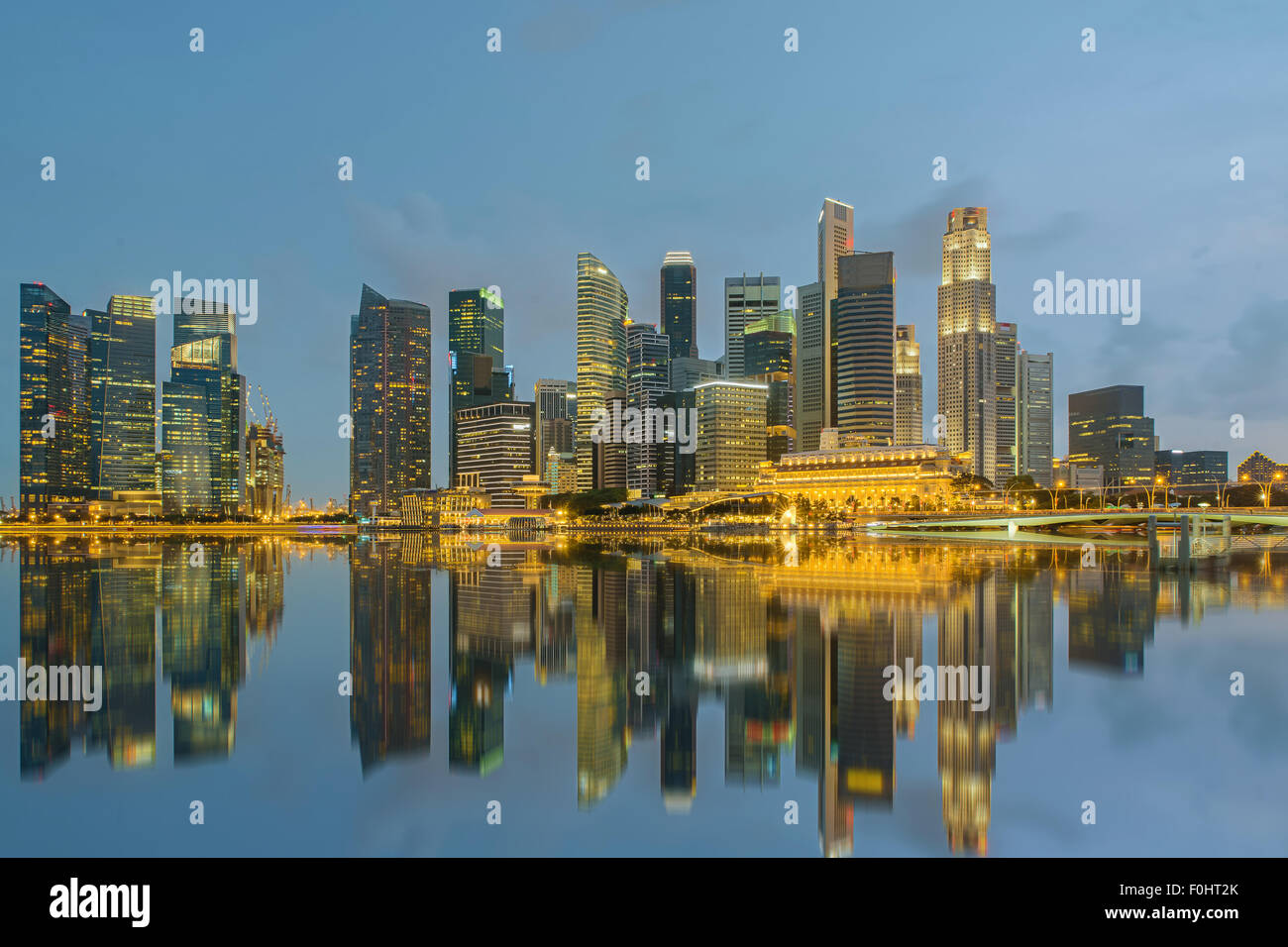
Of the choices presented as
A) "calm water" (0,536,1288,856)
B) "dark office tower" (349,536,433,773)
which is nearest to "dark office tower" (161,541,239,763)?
"calm water" (0,536,1288,856)

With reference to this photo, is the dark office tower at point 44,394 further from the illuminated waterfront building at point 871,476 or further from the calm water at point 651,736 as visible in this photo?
the calm water at point 651,736

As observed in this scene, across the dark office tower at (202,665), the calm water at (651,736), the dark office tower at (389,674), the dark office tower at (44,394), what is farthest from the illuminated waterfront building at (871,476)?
the dark office tower at (44,394)

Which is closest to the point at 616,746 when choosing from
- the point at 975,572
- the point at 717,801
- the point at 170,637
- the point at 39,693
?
the point at 717,801

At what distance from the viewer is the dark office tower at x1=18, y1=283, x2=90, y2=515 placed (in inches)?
7357

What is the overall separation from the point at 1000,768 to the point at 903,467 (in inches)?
6767

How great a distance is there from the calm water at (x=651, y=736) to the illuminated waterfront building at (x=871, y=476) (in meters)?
146

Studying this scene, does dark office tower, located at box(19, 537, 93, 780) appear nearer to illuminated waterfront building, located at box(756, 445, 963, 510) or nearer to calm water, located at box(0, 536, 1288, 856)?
calm water, located at box(0, 536, 1288, 856)

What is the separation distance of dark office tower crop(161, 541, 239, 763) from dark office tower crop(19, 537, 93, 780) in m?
1.37

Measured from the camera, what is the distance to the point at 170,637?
63.1 ft

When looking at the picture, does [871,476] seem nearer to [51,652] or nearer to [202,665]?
[202,665]

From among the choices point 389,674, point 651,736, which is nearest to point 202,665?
point 389,674

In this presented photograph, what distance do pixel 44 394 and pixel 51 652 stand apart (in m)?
220

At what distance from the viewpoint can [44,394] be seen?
621 feet
